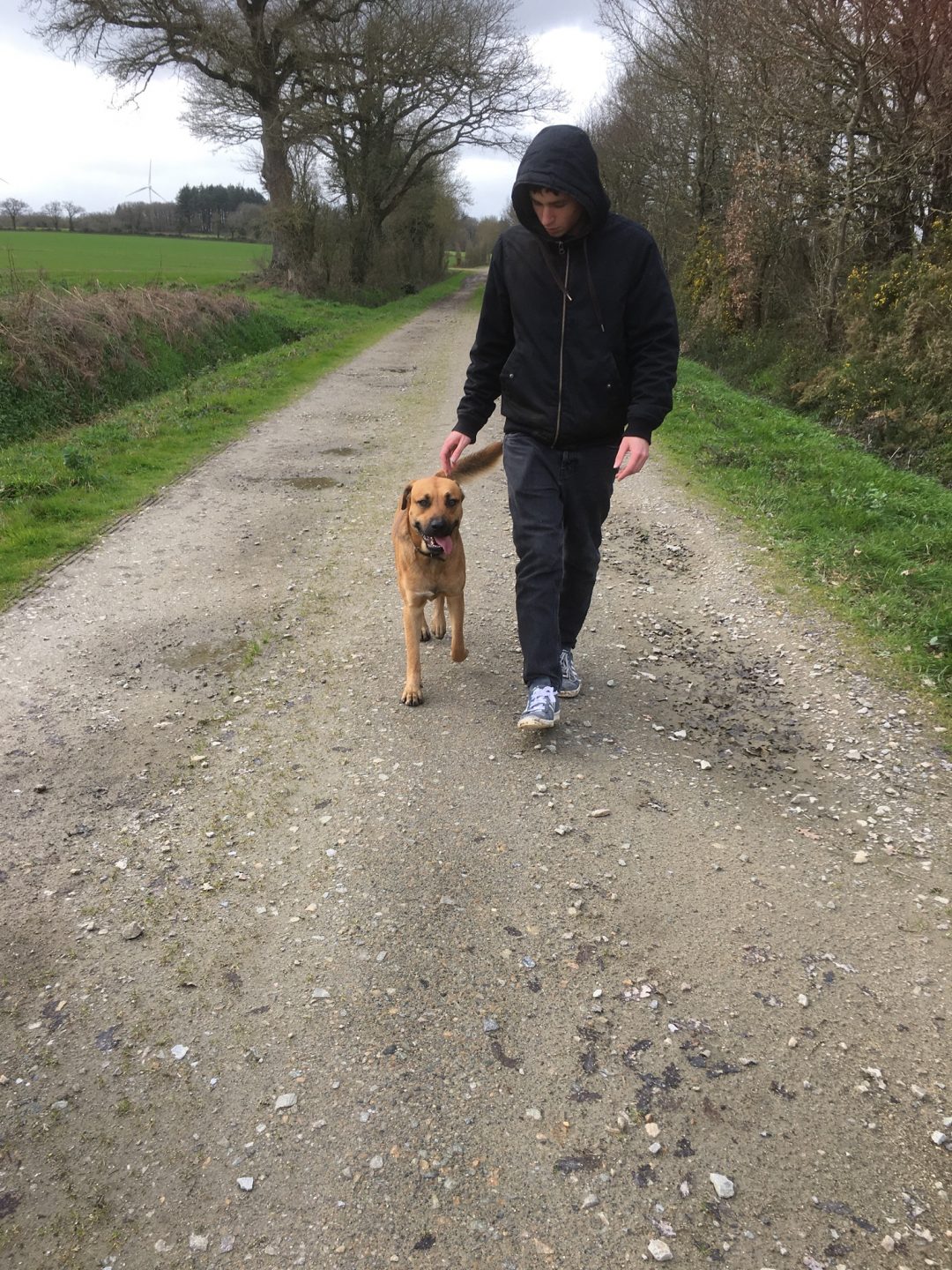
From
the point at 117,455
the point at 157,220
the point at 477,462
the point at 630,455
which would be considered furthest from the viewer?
the point at 157,220

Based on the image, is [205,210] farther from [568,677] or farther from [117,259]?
[568,677]

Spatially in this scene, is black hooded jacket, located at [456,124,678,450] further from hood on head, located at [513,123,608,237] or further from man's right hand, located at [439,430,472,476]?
man's right hand, located at [439,430,472,476]

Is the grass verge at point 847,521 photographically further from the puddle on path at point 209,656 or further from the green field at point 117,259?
the green field at point 117,259

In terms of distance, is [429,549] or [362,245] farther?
[362,245]

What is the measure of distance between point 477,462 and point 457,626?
3.09 feet

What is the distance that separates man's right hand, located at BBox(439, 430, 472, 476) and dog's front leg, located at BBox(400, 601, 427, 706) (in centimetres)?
74

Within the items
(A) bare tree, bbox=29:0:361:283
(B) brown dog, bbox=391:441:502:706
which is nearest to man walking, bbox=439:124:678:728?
(B) brown dog, bbox=391:441:502:706

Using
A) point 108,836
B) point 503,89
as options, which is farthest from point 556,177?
point 503,89

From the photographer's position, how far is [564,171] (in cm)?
330

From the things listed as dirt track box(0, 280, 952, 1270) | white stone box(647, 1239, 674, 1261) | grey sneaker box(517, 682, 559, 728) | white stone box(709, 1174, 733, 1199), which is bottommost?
white stone box(647, 1239, 674, 1261)

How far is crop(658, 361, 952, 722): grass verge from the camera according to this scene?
493cm

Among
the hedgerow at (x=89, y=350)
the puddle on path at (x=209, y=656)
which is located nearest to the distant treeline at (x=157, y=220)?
the hedgerow at (x=89, y=350)

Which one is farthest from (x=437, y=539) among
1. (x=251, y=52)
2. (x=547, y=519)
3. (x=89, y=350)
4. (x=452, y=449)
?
(x=251, y=52)

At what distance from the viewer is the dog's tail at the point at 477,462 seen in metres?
4.54
